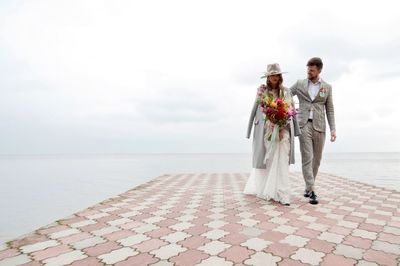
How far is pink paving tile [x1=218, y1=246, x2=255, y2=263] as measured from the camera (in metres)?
2.67

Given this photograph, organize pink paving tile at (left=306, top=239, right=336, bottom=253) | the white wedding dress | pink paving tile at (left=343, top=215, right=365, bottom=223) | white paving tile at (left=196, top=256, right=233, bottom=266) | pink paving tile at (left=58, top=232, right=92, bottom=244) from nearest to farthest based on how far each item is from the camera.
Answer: white paving tile at (left=196, top=256, right=233, bottom=266) < pink paving tile at (left=306, top=239, right=336, bottom=253) < pink paving tile at (left=58, top=232, right=92, bottom=244) < pink paving tile at (left=343, top=215, right=365, bottom=223) < the white wedding dress

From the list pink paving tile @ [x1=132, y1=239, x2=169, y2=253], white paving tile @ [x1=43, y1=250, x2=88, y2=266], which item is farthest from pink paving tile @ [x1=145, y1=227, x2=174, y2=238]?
white paving tile @ [x1=43, y1=250, x2=88, y2=266]

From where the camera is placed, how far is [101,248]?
3.02 m

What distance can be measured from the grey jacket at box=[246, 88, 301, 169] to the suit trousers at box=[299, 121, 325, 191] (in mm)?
169

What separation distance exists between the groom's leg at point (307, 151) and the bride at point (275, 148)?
0.16 metres

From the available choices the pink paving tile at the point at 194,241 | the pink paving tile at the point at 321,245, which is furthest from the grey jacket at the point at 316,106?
the pink paving tile at the point at 194,241

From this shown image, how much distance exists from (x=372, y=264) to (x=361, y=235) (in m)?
0.92

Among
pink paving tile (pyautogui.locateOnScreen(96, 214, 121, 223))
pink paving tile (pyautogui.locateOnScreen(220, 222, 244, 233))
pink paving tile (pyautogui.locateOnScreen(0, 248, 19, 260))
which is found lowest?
pink paving tile (pyautogui.locateOnScreen(0, 248, 19, 260))

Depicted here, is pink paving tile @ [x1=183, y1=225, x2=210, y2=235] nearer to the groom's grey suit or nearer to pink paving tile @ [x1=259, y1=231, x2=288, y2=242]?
pink paving tile @ [x1=259, y1=231, x2=288, y2=242]

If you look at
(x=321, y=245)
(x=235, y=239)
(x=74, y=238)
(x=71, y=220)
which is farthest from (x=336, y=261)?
(x=71, y=220)

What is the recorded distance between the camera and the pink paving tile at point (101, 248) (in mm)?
2877

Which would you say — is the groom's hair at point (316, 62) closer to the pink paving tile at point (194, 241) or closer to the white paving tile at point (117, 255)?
the pink paving tile at point (194, 241)

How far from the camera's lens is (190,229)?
12.0 ft

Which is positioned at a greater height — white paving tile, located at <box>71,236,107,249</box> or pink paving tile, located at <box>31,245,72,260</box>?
white paving tile, located at <box>71,236,107,249</box>
